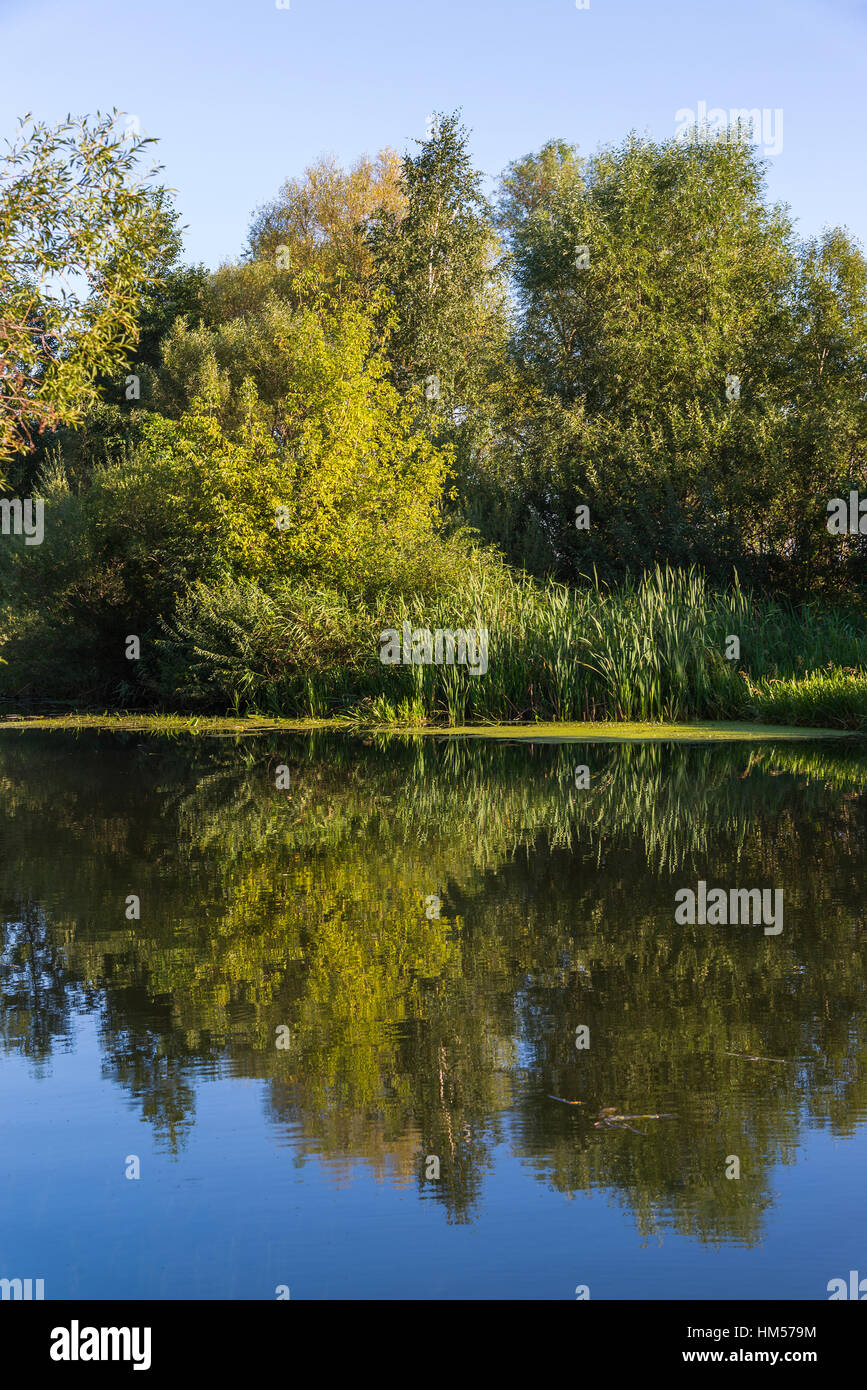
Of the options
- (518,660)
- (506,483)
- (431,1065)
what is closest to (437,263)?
(506,483)

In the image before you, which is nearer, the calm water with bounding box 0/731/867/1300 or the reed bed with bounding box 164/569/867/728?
the calm water with bounding box 0/731/867/1300

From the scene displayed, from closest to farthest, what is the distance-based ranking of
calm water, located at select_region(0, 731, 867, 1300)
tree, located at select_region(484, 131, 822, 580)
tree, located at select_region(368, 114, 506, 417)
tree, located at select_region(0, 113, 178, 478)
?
calm water, located at select_region(0, 731, 867, 1300), tree, located at select_region(0, 113, 178, 478), tree, located at select_region(484, 131, 822, 580), tree, located at select_region(368, 114, 506, 417)

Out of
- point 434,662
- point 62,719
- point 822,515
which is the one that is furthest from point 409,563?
point 822,515

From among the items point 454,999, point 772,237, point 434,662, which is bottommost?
point 454,999

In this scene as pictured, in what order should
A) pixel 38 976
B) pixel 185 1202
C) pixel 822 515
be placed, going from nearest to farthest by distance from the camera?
1. pixel 185 1202
2. pixel 38 976
3. pixel 822 515

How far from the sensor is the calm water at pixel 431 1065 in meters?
3.83

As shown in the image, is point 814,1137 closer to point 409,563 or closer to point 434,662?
point 434,662

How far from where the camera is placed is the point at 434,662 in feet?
71.4

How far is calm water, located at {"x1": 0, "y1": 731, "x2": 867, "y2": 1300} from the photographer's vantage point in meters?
3.83

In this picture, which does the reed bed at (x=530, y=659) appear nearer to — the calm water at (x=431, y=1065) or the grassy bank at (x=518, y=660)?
the grassy bank at (x=518, y=660)

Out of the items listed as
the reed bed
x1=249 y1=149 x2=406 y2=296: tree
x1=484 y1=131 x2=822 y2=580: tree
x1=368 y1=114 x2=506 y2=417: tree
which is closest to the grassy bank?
the reed bed

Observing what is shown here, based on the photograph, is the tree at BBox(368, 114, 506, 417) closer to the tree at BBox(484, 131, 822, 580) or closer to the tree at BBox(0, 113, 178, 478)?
the tree at BBox(484, 131, 822, 580)

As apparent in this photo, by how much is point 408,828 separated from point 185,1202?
285 inches
